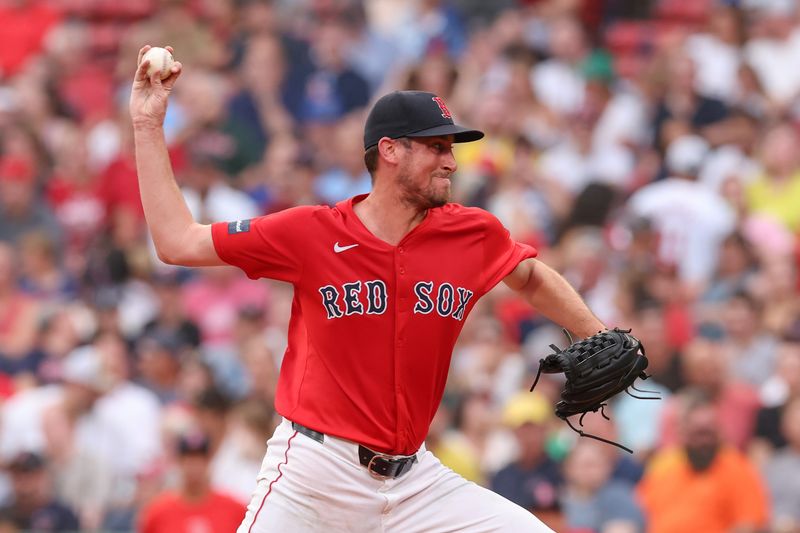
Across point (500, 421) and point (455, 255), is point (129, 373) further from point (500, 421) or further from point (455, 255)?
point (455, 255)

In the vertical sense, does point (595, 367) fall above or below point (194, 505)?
above

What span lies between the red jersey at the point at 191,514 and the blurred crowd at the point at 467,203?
0.02 m

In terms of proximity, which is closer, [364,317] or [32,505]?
[364,317]

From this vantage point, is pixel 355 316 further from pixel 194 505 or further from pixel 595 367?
pixel 194 505

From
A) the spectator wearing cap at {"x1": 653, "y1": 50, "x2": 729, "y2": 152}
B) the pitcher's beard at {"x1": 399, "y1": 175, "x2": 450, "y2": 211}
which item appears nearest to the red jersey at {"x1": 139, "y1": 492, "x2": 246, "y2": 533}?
the pitcher's beard at {"x1": 399, "y1": 175, "x2": 450, "y2": 211}

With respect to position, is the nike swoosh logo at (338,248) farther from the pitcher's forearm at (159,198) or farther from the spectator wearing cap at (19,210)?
the spectator wearing cap at (19,210)

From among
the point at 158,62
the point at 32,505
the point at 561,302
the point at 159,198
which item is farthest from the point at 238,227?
the point at 32,505

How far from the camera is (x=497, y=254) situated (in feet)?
19.9

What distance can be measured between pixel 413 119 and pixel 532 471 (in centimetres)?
402

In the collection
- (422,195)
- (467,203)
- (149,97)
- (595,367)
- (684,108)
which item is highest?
(149,97)

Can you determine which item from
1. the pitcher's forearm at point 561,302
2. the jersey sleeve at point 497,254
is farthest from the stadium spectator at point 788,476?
the jersey sleeve at point 497,254

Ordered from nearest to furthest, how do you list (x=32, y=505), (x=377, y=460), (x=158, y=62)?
(x=158, y=62)
(x=377, y=460)
(x=32, y=505)

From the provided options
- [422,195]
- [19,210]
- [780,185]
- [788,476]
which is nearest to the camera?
[422,195]

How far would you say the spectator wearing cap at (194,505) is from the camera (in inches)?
359
